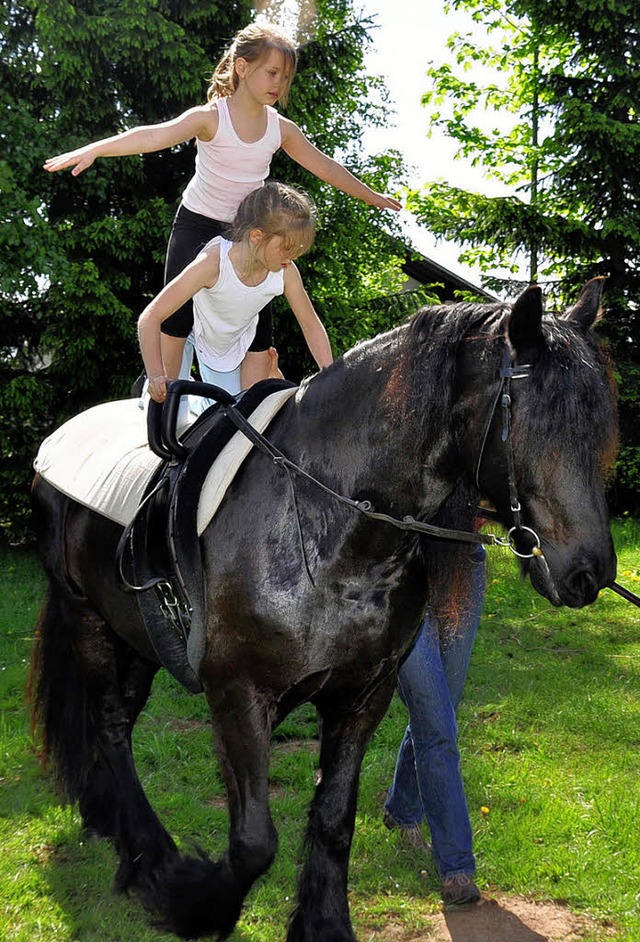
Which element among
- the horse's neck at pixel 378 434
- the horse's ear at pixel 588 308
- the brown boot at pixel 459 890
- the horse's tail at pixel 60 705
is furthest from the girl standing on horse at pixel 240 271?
the brown boot at pixel 459 890

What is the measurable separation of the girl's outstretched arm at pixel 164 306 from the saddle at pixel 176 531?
14cm

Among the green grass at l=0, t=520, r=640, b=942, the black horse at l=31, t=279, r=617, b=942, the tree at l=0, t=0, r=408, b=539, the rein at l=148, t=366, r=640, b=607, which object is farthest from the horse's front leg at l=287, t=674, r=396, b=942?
the tree at l=0, t=0, r=408, b=539

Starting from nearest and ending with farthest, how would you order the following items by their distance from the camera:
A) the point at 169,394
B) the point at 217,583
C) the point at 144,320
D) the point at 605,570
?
the point at 605,570, the point at 217,583, the point at 169,394, the point at 144,320

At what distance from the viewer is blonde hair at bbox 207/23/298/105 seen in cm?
339

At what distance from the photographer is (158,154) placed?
11.6m

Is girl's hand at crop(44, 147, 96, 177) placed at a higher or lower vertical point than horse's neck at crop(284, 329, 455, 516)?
higher

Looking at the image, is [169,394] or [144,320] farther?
[144,320]

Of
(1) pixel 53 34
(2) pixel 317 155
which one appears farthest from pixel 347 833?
(1) pixel 53 34

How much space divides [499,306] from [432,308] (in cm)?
19

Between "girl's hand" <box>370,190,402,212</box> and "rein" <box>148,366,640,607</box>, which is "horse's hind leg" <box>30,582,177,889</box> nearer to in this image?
"rein" <box>148,366,640,607</box>

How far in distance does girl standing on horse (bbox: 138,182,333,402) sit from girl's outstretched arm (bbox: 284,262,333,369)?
7 cm

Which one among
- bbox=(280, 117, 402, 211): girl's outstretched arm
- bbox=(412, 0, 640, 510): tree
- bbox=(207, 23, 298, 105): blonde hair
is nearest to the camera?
bbox=(207, 23, 298, 105): blonde hair

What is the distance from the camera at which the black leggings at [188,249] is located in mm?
3674

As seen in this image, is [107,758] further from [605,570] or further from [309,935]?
[605,570]
